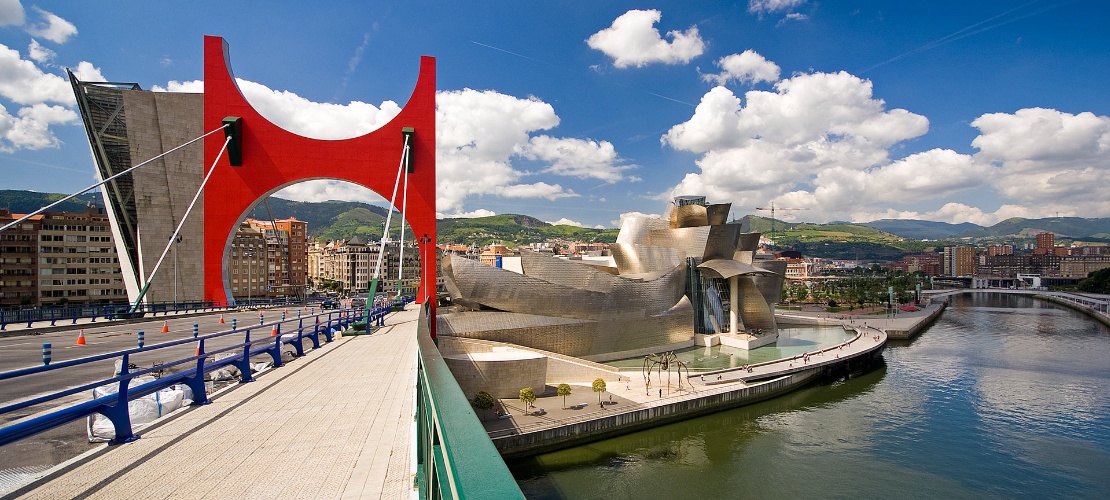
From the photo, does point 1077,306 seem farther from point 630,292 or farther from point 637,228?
point 630,292

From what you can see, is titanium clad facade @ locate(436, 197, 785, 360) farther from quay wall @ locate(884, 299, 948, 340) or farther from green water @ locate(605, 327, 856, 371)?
quay wall @ locate(884, 299, 948, 340)

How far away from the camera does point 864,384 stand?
24.5 meters

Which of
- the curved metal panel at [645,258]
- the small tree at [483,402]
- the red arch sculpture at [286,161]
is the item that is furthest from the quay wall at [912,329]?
the small tree at [483,402]

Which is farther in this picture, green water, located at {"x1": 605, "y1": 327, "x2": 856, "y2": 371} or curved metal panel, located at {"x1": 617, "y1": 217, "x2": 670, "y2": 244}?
curved metal panel, located at {"x1": 617, "y1": 217, "x2": 670, "y2": 244}

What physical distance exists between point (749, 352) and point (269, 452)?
94.4 feet

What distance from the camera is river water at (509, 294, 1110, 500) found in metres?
13.1

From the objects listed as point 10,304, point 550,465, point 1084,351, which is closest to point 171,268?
point 550,465

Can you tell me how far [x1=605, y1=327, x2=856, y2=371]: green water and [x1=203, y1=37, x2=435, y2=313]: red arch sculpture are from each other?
44.1 ft

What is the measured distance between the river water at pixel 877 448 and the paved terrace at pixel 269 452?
27.6 feet

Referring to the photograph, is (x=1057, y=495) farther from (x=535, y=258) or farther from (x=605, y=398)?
(x=535, y=258)

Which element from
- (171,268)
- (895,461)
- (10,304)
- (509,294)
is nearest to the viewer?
(895,461)

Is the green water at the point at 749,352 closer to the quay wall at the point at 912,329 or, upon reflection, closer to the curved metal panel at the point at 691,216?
the quay wall at the point at 912,329

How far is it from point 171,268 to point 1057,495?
33356 millimetres

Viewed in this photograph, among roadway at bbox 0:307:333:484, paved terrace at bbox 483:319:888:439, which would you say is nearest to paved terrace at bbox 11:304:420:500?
roadway at bbox 0:307:333:484
